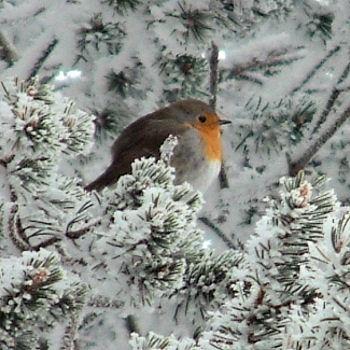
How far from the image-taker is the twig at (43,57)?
12.4ft

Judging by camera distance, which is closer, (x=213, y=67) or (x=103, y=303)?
(x=103, y=303)

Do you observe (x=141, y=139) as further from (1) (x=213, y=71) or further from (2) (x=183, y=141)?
(1) (x=213, y=71)

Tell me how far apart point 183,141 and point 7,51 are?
71cm

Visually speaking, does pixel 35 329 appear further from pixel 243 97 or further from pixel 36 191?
pixel 243 97

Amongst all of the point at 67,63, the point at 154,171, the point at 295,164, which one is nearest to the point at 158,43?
the point at 67,63

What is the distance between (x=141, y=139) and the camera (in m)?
3.86

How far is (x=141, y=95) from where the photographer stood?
407cm

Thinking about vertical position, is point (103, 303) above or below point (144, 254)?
below

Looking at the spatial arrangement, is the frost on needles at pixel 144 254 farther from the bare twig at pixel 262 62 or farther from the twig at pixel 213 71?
the bare twig at pixel 262 62

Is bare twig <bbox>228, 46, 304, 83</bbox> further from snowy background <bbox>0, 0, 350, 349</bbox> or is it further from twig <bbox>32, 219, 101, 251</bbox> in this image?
twig <bbox>32, 219, 101, 251</bbox>

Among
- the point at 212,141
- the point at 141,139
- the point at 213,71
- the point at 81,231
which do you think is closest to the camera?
the point at 81,231

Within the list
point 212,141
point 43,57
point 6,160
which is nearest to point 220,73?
point 212,141

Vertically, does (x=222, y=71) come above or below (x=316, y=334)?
below

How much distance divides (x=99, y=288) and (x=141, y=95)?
2190 millimetres
